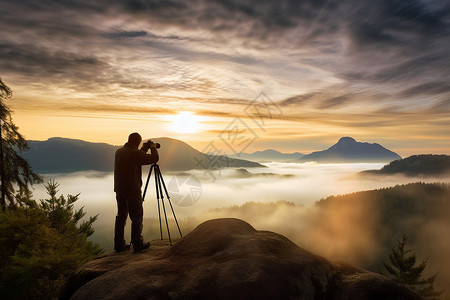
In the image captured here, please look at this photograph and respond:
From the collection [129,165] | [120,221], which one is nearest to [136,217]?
[120,221]

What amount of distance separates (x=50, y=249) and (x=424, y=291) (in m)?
59.1

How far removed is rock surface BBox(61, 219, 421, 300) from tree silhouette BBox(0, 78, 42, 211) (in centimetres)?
1419

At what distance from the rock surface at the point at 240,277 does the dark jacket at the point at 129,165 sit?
8.81 ft

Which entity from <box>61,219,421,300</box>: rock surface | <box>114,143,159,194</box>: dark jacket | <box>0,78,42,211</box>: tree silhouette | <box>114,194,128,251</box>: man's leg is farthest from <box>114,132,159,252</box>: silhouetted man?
<box>0,78,42,211</box>: tree silhouette

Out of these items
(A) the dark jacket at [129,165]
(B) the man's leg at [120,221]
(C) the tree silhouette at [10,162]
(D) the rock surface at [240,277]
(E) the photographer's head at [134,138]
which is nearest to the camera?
(D) the rock surface at [240,277]

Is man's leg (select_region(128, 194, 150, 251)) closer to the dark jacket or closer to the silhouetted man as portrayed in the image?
the silhouetted man

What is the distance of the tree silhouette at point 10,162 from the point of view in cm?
1678

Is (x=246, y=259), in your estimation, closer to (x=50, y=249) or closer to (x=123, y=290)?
(x=123, y=290)

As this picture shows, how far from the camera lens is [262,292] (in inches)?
202

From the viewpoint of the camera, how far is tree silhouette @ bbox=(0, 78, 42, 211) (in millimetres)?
16781

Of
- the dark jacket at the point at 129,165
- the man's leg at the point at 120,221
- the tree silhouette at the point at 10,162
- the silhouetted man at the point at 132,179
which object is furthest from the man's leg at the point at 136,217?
the tree silhouette at the point at 10,162

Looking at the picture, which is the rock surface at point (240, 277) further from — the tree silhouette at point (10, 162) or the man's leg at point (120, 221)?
the tree silhouette at point (10, 162)

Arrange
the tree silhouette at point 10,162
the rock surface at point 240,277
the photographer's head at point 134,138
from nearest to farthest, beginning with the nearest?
the rock surface at point 240,277 → the photographer's head at point 134,138 → the tree silhouette at point 10,162

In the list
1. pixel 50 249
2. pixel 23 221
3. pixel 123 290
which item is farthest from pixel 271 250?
pixel 23 221
